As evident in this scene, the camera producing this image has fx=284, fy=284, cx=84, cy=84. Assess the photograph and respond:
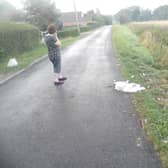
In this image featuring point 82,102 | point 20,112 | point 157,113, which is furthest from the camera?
point 82,102

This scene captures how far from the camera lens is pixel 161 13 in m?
99.1

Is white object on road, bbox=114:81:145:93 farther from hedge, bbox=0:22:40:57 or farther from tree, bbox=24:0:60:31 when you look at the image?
tree, bbox=24:0:60:31

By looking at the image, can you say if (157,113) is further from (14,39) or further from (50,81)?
(14,39)

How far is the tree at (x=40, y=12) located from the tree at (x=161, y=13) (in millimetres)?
55690

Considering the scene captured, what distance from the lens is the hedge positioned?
59.9 feet

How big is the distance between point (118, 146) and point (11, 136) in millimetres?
1972

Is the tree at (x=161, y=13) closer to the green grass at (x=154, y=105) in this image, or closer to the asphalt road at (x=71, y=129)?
the green grass at (x=154, y=105)

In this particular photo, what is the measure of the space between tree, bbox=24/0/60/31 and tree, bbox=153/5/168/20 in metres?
55.7

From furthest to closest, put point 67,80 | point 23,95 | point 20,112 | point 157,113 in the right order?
point 67,80 → point 23,95 → point 20,112 → point 157,113

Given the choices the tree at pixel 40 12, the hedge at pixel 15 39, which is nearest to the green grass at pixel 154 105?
the hedge at pixel 15 39

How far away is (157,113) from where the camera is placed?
221 inches

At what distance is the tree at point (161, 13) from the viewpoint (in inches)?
3652

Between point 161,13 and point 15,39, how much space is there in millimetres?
87381

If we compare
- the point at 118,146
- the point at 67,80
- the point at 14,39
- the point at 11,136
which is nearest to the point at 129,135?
the point at 118,146
